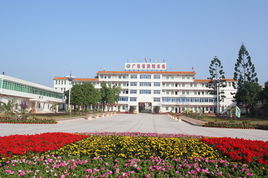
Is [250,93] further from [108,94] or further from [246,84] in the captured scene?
[108,94]

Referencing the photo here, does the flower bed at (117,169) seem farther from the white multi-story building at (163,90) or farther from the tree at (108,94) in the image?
the white multi-story building at (163,90)

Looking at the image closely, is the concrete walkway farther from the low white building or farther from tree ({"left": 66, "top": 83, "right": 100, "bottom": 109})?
tree ({"left": 66, "top": 83, "right": 100, "bottom": 109})

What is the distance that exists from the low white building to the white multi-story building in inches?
761

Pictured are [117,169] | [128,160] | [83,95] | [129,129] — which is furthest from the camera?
[83,95]

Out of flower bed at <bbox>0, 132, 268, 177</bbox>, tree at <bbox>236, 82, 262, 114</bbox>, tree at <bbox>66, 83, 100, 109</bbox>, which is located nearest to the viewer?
flower bed at <bbox>0, 132, 268, 177</bbox>

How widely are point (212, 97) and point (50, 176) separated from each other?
7186 centimetres

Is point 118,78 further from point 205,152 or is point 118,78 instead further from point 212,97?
point 205,152

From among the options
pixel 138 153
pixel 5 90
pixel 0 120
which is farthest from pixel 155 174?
pixel 5 90

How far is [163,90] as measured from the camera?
2881 inches

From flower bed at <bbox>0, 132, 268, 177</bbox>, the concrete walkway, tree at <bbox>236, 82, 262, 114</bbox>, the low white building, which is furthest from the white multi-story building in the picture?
flower bed at <bbox>0, 132, 268, 177</bbox>

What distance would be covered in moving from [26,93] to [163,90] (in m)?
40.4

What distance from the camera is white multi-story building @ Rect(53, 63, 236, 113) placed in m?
71.1

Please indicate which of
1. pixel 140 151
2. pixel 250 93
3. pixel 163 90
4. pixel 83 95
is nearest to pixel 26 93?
pixel 83 95

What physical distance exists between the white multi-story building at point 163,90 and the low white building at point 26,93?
761 inches
